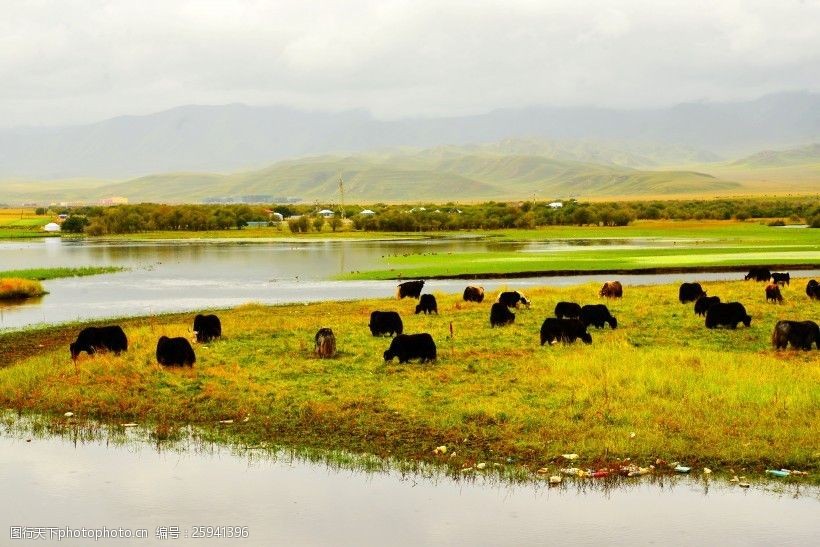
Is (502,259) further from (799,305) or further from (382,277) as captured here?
(799,305)

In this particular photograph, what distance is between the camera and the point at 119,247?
90812 mm

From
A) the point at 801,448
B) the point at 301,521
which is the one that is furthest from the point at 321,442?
the point at 801,448

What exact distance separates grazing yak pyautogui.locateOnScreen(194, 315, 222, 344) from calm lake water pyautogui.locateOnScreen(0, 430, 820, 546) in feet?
32.2

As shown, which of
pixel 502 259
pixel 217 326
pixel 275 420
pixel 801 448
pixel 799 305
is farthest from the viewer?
pixel 502 259

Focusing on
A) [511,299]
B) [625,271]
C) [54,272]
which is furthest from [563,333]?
[54,272]

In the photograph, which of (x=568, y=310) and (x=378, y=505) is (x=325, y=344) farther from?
(x=378, y=505)

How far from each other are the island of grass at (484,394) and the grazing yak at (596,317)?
560 millimetres

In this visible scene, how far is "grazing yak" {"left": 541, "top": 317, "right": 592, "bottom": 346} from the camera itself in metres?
22.2

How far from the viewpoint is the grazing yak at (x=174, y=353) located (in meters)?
20.2

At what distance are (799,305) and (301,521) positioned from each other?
22.9m

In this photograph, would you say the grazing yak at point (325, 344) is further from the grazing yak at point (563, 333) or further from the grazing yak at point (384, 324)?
the grazing yak at point (563, 333)

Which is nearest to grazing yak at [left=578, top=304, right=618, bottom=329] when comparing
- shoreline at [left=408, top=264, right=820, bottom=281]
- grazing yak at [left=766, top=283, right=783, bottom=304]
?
grazing yak at [left=766, top=283, right=783, bottom=304]

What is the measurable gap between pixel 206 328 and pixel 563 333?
29.7 feet

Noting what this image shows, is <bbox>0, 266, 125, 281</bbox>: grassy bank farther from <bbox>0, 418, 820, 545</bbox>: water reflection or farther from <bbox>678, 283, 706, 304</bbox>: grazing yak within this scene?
<bbox>0, 418, 820, 545</bbox>: water reflection
